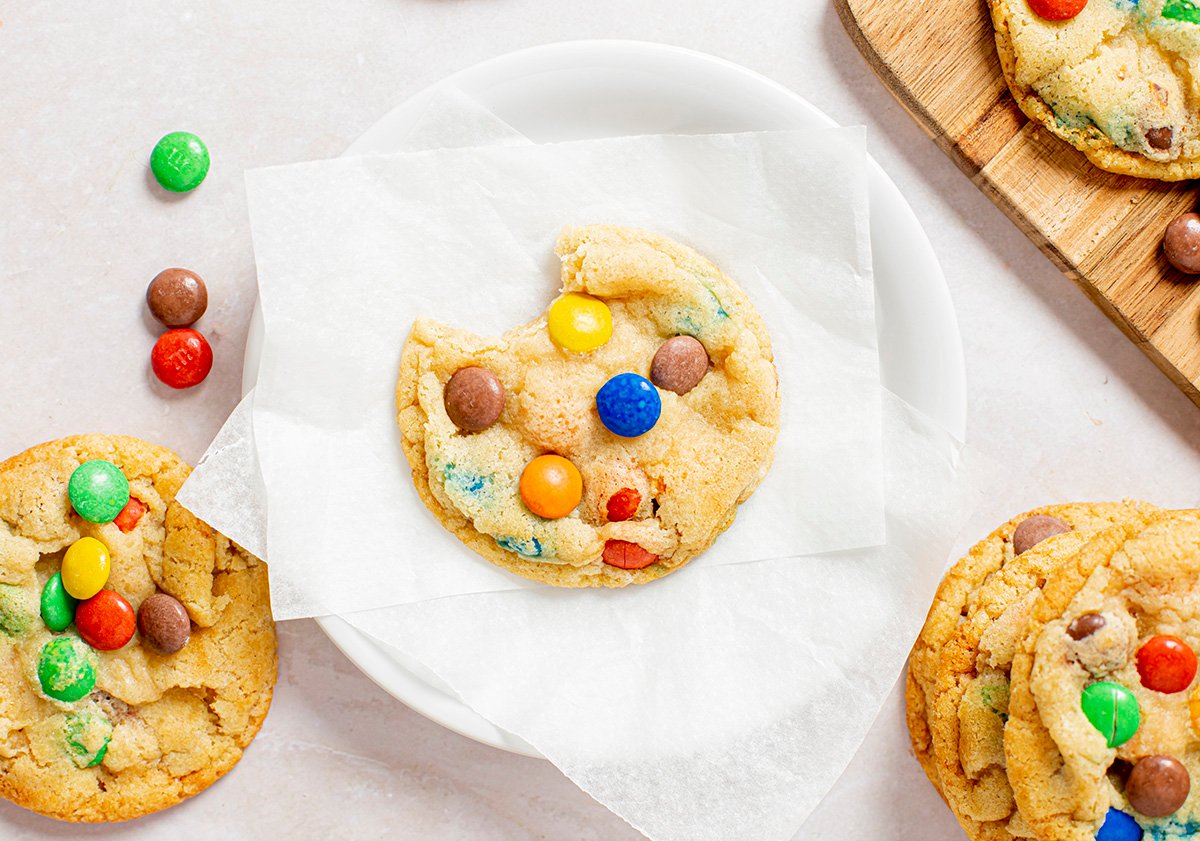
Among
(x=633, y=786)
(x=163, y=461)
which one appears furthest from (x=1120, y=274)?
(x=163, y=461)

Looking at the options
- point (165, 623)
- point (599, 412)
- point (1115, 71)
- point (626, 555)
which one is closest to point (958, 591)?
point (626, 555)

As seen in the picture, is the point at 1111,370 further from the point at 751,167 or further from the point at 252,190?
the point at 252,190

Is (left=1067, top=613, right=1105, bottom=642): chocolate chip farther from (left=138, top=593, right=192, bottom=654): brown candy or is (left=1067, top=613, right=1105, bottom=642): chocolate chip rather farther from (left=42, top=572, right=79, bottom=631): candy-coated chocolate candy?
(left=42, top=572, right=79, bottom=631): candy-coated chocolate candy

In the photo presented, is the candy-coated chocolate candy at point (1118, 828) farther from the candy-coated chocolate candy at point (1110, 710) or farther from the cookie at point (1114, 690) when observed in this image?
the candy-coated chocolate candy at point (1110, 710)

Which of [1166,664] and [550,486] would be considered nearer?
[1166,664]

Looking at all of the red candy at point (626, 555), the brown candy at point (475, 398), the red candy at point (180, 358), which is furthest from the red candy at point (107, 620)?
the red candy at point (626, 555)

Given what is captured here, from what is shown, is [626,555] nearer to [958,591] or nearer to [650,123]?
[958,591]

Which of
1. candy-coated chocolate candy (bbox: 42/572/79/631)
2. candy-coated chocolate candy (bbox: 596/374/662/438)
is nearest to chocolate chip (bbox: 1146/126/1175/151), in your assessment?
candy-coated chocolate candy (bbox: 596/374/662/438)
